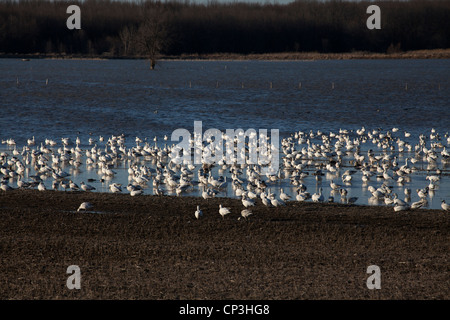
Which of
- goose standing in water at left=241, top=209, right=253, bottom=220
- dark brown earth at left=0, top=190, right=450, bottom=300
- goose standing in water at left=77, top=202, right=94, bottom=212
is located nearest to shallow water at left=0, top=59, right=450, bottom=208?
dark brown earth at left=0, top=190, right=450, bottom=300

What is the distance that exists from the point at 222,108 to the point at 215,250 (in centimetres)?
3228

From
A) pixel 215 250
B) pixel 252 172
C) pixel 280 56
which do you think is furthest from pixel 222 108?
pixel 280 56

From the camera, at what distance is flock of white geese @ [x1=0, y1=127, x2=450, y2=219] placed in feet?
60.0

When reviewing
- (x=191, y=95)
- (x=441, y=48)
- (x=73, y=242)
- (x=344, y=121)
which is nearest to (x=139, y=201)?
(x=73, y=242)

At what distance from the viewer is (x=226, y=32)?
12444cm

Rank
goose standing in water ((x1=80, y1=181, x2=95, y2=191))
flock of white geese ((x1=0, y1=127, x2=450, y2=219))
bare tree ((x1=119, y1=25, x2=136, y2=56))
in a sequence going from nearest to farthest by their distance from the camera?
flock of white geese ((x1=0, y1=127, x2=450, y2=219))
goose standing in water ((x1=80, y1=181, x2=95, y2=191))
bare tree ((x1=119, y1=25, x2=136, y2=56))

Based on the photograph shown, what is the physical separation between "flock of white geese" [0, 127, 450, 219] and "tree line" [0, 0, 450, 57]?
85.2 meters

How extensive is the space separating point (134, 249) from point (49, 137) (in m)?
21.6

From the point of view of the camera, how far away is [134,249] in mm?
12242

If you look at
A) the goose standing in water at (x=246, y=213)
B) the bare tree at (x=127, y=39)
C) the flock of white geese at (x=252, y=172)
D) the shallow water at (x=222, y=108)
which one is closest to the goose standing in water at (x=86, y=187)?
the flock of white geese at (x=252, y=172)

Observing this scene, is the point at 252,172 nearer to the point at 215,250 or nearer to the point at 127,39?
the point at 215,250

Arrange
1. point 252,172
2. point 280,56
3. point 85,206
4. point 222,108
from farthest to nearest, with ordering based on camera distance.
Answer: point 280,56, point 222,108, point 252,172, point 85,206

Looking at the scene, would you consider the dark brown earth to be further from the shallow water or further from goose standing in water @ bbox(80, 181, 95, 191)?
the shallow water

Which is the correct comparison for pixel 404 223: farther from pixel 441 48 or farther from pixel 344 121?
pixel 441 48
